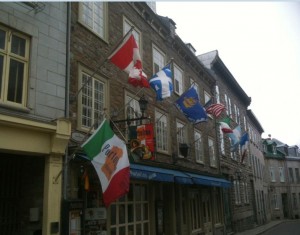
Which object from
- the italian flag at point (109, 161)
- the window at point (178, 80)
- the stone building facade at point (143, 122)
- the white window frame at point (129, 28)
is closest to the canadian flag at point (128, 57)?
the stone building facade at point (143, 122)

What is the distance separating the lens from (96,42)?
10914 millimetres

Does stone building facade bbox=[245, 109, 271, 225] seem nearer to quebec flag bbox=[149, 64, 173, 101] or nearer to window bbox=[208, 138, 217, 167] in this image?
window bbox=[208, 138, 217, 167]

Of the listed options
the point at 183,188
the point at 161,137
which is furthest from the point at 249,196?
the point at 161,137

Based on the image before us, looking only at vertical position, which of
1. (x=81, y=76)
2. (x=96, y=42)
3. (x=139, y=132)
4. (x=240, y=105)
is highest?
(x=240, y=105)

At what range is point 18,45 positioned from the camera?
8062 millimetres

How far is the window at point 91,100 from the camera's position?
9867mm

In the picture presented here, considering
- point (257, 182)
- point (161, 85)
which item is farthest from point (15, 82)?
point (257, 182)

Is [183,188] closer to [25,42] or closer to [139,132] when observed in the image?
[139,132]

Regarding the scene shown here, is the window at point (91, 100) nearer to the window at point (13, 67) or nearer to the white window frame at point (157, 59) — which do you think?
the window at point (13, 67)

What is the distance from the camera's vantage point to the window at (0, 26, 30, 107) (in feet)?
24.8

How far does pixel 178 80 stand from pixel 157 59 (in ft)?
8.27

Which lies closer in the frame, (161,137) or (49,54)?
(49,54)

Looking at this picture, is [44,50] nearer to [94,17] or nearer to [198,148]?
[94,17]

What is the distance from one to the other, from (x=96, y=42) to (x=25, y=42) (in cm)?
306
